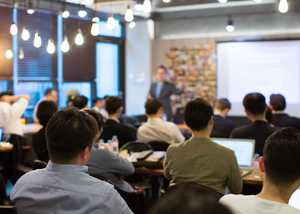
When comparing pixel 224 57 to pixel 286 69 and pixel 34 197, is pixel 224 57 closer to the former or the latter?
pixel 286 69

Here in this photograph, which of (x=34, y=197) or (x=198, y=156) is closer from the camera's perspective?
(x=34, y=197)

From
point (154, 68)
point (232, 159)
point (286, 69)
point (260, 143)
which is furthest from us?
point (154, 68)

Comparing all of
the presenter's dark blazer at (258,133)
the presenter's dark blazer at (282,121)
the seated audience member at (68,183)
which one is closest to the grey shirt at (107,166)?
the presenter's dark blazer at (258,133)

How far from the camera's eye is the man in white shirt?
680cm

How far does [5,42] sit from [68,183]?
6455 millimetres

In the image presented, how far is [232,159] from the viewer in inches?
134

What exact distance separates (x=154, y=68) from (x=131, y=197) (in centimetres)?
772

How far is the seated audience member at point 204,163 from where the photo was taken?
11.2ft

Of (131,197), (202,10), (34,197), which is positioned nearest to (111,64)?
(202,10)

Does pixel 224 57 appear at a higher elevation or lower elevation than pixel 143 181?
higher

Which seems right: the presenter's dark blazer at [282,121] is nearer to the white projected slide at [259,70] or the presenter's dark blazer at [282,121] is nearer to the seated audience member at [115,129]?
the seated audience member at [115,129]

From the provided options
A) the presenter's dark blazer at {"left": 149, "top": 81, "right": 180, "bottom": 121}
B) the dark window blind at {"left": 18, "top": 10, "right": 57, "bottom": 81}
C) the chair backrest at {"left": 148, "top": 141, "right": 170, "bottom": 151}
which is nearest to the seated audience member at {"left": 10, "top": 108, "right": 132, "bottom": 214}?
the chair backrest at {"left": 148, "top": 141, "right": 170, "bottom": 151}

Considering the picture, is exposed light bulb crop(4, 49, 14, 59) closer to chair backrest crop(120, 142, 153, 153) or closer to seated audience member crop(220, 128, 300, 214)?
chair backrest crop(120, 142, 153, 153)

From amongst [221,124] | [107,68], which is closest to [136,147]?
[221,124]
